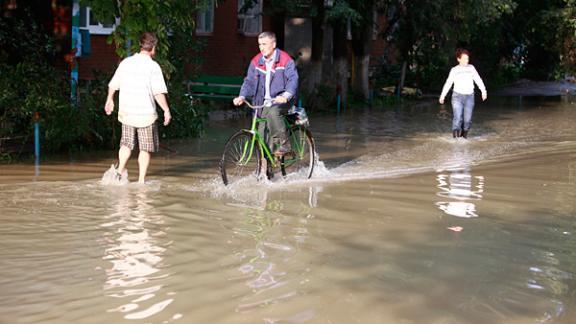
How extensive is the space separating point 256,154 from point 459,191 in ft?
8.25

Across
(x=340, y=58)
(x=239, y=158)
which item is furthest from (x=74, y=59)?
(x=340, y=58)

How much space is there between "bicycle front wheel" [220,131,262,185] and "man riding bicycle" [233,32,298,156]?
23 cm

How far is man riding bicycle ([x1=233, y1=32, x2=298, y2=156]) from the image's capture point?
11250mm

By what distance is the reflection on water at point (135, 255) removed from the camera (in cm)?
629

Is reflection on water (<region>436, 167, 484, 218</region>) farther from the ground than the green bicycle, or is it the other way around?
the green bicycle

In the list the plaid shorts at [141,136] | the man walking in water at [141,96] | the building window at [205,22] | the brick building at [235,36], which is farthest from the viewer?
the brick building at [235,36]

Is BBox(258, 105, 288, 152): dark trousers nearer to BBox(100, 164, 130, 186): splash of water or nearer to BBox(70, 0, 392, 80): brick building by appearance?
BBox(100, 164, 130, 186): splash of water

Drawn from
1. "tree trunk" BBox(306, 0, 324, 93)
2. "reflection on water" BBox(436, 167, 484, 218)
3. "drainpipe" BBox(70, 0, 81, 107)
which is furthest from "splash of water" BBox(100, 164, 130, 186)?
"tree trunk" BBox(306, 0, 324, 93)

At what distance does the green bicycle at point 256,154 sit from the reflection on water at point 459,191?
1.82 m

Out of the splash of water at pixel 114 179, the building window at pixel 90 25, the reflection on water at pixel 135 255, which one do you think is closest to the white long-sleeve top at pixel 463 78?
the splash of water at pixel 114 179

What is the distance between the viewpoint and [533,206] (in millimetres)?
10477

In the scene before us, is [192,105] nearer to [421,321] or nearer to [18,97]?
[18,97]

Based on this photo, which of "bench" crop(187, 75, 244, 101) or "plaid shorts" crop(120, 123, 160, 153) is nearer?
"plaid shorts" crop(120, 123, 160, 153)

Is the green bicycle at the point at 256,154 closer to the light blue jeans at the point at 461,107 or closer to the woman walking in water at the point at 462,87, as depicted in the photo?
the woman walking in water at the point at 462,87
